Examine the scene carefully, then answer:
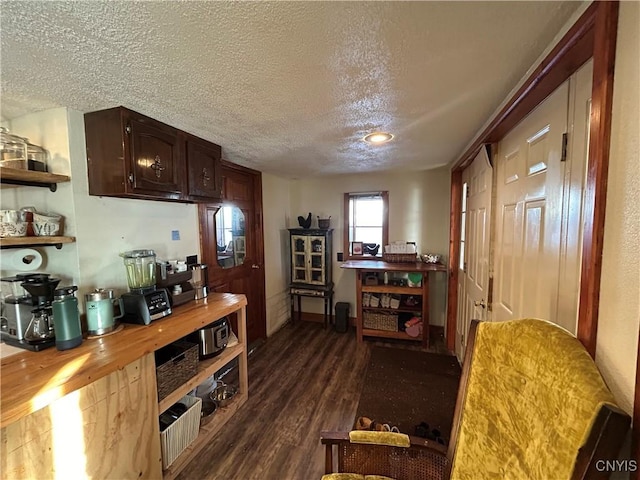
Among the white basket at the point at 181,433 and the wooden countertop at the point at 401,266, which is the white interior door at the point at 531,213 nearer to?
the wooden countertop at the point at 401,266

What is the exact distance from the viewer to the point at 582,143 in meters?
0.95

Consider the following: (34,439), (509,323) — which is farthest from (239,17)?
(34,439)

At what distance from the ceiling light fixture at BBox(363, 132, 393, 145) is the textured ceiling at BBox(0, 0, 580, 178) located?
15cm

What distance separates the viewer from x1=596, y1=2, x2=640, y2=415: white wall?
608 millimetres

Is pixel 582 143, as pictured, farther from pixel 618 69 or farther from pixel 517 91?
pixel 517 91

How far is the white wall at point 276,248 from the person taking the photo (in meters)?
3.59

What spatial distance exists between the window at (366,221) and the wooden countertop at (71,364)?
256 centimetres

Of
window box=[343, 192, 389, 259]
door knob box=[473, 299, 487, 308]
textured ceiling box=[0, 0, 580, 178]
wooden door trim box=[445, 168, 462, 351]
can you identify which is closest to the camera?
textured ceiling box=[0, 0, 580, 178]

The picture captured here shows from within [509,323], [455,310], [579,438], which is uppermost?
[509,323]

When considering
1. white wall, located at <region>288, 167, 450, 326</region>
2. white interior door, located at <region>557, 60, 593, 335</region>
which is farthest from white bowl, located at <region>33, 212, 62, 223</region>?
white wall, located at <region>288, 167, 450, 326</region>

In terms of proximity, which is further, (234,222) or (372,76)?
(234,222)

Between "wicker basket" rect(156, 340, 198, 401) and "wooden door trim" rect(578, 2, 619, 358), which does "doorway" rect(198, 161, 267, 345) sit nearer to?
"wicker basket" rect(156, 340, 198, 401)

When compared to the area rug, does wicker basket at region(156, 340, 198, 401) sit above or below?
above

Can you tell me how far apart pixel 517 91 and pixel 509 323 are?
1.08 metres
